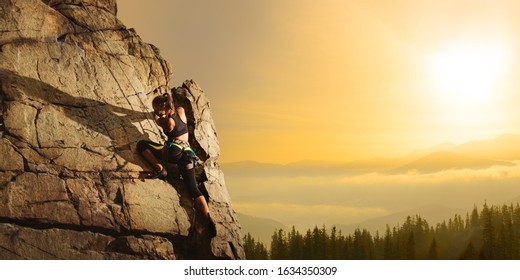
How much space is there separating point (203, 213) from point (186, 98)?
4.03 m

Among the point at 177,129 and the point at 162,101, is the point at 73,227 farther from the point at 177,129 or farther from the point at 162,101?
the point at 162,101

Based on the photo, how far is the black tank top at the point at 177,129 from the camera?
16578mm

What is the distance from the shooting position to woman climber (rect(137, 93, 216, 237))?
1633 centimetres

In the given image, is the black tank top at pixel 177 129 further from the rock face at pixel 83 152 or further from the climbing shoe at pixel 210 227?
the climbing shoe at pixel 210 227

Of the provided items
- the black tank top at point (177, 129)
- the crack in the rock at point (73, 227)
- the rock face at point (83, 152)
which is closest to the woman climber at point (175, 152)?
the black tank top at point (177, 129)

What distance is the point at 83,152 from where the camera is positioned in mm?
15359

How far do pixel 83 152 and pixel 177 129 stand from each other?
9.32 feet

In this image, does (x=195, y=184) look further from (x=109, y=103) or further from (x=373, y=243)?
(x=373, y=243)

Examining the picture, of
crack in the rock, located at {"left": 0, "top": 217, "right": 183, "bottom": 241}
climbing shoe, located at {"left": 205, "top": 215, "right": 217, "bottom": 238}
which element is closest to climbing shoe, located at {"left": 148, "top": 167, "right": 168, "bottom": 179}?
crack in the rock, located at {"left": 0, "top": 217, "right": 183, "bottom": 241}

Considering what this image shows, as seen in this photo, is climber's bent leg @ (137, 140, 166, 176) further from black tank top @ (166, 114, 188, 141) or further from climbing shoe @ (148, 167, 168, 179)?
black tank top @ (166, 114, 188, 141)

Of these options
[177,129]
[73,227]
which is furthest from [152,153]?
[73,227]

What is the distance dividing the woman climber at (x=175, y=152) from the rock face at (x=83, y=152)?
11.8 inches

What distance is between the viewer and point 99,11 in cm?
1798
